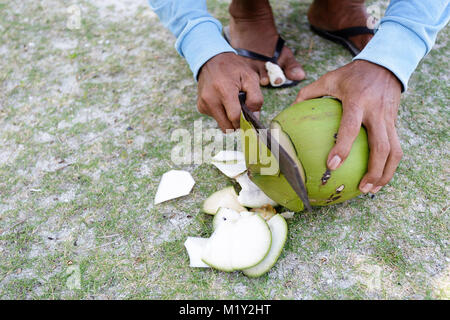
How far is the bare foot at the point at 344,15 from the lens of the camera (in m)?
2.60

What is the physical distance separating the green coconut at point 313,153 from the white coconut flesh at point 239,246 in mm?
172

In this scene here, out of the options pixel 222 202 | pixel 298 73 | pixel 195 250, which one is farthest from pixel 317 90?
pixel 195 250

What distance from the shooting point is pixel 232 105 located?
5.46ft

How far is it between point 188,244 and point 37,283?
711 millimetres

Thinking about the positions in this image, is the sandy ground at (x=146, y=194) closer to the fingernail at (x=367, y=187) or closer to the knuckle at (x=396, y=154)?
the fingernail at (x=367, y=187)

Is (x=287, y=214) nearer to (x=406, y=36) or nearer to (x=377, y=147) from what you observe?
(x=377, y=147)

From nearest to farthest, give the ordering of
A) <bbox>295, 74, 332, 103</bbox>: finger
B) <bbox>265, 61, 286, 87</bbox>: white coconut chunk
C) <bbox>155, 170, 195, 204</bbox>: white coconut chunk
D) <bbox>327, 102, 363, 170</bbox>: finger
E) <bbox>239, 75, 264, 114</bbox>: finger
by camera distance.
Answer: <bbox>327, 102, 363, 170</bbox>: finger → <bbox>295, 74, 332, 103</bbox>: finger → <bbox>239, 75, 264, 114</bbox>: finger → <bbox>155, 170, 195, 204</bbox>: white coconut chunk → <bbox>265, 61, 286, 87</bbox>: white coconut chunk

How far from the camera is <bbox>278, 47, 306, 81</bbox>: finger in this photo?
2.46 metres

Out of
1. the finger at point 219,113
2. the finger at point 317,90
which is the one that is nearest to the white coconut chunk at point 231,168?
the finger at point 219,113

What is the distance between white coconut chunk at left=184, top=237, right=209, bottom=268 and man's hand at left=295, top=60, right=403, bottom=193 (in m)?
0.68

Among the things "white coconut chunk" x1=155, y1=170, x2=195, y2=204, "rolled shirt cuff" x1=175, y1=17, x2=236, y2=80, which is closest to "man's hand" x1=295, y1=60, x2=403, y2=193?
"rolled shirt cuff" x1=175, y1=17, x2=236, y2=80

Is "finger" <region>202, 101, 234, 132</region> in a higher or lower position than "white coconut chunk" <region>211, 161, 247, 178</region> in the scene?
higher

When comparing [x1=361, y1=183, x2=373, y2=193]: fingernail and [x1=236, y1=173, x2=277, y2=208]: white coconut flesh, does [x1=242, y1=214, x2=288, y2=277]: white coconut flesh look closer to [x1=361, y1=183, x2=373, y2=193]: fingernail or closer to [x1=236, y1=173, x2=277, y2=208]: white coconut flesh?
[x1=236, y1=173, x2=277, y2=208]: white coconut flesh

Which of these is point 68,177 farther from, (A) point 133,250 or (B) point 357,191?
(B) point 357,191
